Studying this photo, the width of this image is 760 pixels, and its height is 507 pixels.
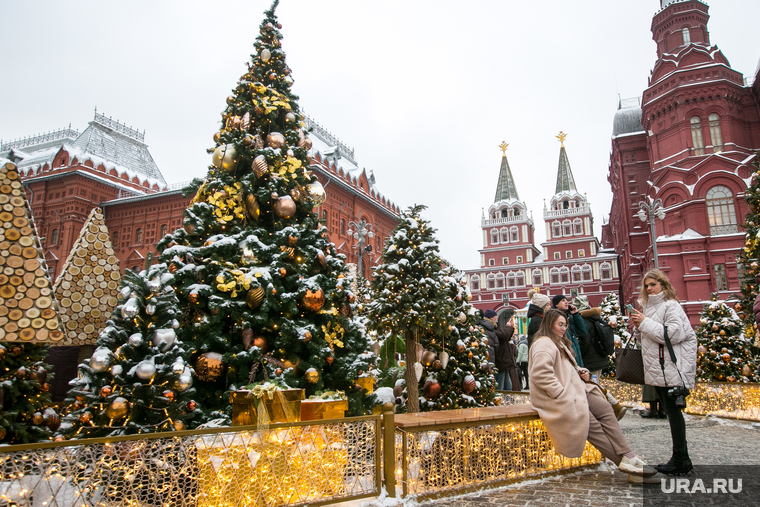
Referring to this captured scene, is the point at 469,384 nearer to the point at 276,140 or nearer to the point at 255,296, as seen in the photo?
the point at 255,296

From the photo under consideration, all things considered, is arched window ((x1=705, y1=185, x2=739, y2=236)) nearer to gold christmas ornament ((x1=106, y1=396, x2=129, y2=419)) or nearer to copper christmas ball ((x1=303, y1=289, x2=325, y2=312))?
copper christmas ball ((x1=303, y1=289, x2=325, y2=312))

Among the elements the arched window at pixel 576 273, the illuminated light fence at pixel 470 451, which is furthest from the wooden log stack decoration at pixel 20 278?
the arched window at pixel 576 273

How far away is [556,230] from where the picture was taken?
196 feet

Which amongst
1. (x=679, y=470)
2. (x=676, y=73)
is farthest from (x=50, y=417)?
(x=676, y=73)

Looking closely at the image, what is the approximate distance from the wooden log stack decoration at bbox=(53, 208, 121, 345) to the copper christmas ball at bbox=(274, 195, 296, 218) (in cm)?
191

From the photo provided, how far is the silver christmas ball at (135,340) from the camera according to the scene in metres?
3.37

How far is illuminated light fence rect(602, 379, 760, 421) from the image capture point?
7250mm

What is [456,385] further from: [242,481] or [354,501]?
[242,481]

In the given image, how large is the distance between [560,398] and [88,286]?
510cm

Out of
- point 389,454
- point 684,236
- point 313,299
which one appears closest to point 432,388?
Answer: point 313,299

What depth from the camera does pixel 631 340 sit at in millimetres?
4828

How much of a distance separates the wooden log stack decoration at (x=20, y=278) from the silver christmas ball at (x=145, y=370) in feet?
2.60

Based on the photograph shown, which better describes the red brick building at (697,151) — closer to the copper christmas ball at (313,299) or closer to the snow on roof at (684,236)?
the snow on roof at (684,236)

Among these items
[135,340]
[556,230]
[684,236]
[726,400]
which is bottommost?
[726,400]
